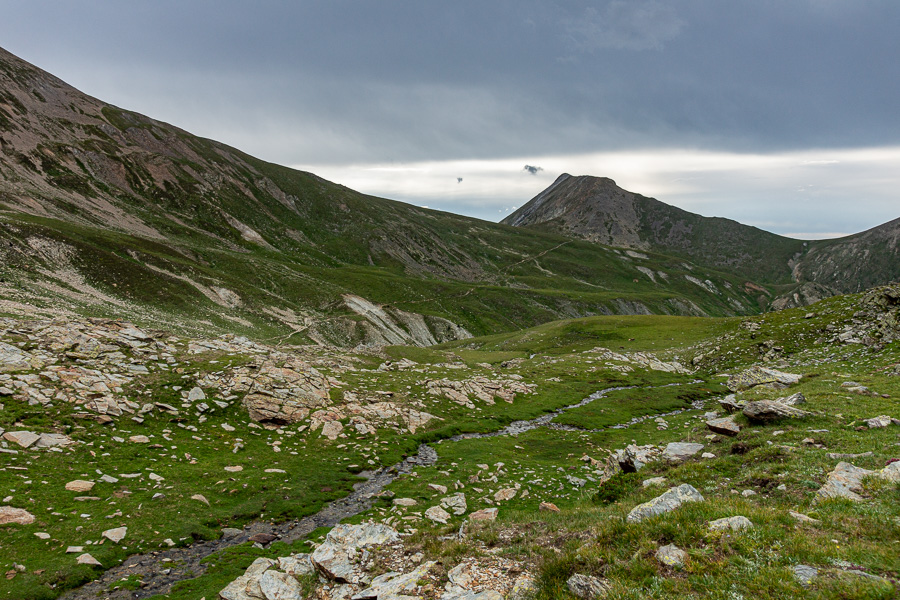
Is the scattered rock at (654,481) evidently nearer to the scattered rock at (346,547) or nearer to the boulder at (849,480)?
the boulder at (849,480)

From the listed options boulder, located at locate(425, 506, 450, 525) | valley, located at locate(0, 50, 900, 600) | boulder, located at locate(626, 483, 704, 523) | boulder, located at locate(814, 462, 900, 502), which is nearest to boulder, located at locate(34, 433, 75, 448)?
valley, located at locate(0, 50, 900, 600)

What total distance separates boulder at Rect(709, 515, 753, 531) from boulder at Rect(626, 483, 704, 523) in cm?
144

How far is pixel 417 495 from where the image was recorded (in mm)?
24453

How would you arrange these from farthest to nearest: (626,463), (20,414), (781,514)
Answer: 1. (20,414)
2. (626,463)
3. (781,514)

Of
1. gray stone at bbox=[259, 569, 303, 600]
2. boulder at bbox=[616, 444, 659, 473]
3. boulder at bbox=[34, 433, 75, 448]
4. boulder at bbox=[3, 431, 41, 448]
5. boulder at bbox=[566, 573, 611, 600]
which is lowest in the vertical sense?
gray stone at bbox=[259, 569, 303, 600]

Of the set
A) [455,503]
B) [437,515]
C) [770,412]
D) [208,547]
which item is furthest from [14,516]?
[770,412]

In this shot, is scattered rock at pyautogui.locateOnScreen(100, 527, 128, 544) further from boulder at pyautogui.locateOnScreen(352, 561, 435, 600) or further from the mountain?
the mountain

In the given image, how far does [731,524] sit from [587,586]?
4.34m

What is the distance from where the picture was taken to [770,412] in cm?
2177

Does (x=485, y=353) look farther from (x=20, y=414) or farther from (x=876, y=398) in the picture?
(x=20, y=414)

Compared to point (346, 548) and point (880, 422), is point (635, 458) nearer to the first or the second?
point (880, 422)

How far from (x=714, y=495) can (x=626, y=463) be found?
284 inches

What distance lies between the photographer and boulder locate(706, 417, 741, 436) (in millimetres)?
21447

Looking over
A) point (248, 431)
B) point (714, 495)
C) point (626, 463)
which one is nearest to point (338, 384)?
point (248, 431)
